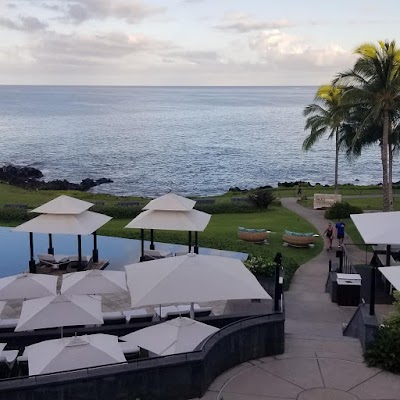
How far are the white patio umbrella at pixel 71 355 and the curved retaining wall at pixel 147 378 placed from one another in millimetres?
226

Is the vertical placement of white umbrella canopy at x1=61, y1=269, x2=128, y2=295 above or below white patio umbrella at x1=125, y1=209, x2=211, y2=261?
below

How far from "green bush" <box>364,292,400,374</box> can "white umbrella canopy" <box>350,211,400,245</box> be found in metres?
2.75

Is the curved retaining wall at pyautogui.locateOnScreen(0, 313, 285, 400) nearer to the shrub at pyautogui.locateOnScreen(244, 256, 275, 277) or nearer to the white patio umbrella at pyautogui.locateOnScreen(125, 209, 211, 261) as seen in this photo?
the shrub at pyautogui.locateOnScreen(244, 256, 275, 277)

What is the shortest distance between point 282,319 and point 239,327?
0.99 m

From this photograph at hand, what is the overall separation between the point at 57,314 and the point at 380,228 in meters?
8.14

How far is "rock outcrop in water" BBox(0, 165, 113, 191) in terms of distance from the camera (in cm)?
5337

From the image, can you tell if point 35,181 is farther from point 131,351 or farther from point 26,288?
point 131,351

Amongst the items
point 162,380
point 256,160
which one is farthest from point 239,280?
point 256,160

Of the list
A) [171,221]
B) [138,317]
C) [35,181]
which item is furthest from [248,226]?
[35,181]

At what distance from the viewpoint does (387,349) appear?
10695 millimetres

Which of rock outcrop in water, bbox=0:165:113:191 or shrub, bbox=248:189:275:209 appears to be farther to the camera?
rock outcrop in water, bbox=0:165:113:191

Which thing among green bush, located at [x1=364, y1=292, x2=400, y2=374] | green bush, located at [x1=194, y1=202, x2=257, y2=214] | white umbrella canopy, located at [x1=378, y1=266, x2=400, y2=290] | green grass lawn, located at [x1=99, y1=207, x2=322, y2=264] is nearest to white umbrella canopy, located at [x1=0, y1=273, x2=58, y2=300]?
green bush, located at [x1=364, y1=292, x2=400, y2=374]

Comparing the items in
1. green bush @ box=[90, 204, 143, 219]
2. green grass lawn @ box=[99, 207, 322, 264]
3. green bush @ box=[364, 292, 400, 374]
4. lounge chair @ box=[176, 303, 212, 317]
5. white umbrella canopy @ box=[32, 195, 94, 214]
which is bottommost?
green grass lawn @ box=[99, 207, 322, 264]

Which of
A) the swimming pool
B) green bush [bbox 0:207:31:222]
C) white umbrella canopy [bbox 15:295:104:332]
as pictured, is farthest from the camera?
green bush [bbox 0:207:31:222]
